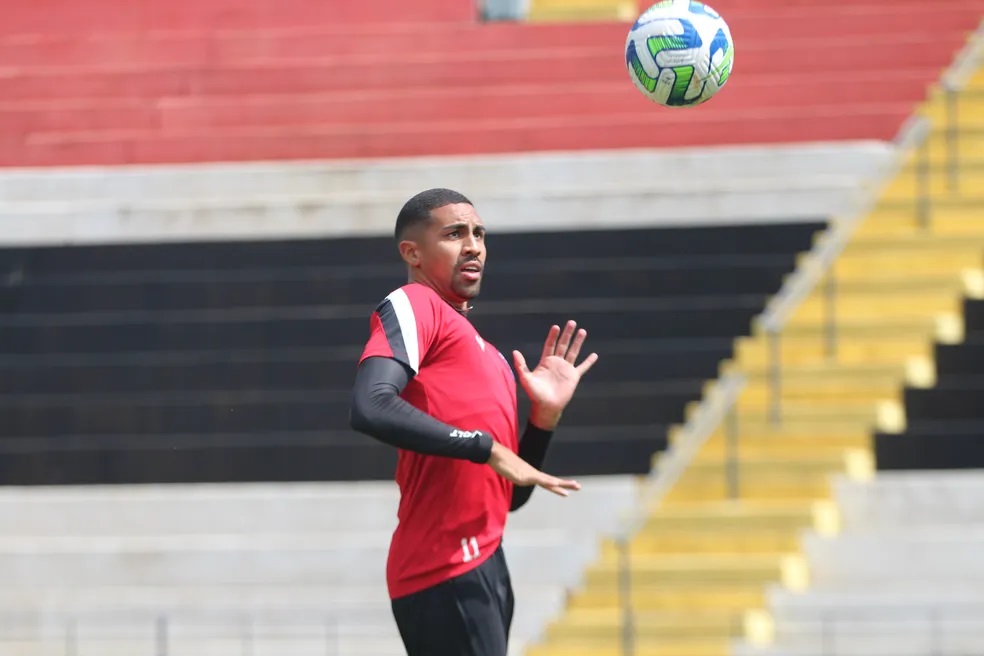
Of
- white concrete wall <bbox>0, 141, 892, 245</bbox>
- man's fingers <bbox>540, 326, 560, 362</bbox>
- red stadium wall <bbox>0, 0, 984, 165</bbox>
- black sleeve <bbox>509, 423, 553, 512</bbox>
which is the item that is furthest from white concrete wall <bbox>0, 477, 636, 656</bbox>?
man's fingers <bbox>540, 326, 560, 362</bbox>

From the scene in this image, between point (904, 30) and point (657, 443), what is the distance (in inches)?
189

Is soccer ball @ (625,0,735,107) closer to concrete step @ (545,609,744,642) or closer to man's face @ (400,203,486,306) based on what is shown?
man's face @ (400,203,486,306)

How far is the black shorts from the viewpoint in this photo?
14.0ft

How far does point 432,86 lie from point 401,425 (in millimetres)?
10263

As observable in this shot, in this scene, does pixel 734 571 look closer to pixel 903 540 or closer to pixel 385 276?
pixel 903 540

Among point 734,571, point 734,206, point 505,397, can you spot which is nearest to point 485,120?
point 734,206

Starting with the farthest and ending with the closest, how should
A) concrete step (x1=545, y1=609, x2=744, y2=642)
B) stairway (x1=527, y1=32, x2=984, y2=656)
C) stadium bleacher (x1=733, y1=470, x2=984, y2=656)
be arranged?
stairway (x1=527, y1=32, x2=984, y2=656), concrete step (x1=545, y1=609, x2=744, y2=642), stadium bleacher (x1=733, y1=470, x2=984, y2=656)

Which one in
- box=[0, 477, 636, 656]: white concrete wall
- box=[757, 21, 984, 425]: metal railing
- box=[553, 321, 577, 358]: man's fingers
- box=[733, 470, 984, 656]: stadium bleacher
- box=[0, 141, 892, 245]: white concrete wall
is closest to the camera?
box=[553, 321, 577, 358]: man's fingers

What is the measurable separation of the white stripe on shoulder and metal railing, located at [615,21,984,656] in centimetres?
559

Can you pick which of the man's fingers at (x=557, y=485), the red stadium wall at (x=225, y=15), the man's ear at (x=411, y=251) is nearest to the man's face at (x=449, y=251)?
the man's ear at (x=411, y=251)

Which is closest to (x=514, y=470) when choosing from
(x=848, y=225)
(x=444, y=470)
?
(x=444, y=470)

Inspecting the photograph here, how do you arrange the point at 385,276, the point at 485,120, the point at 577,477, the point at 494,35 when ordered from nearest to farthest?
the point at 577,477, the point at 385,276, the point at 485,120, the point at 494,35

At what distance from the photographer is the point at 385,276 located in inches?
469

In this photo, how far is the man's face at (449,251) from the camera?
14.3 ft
